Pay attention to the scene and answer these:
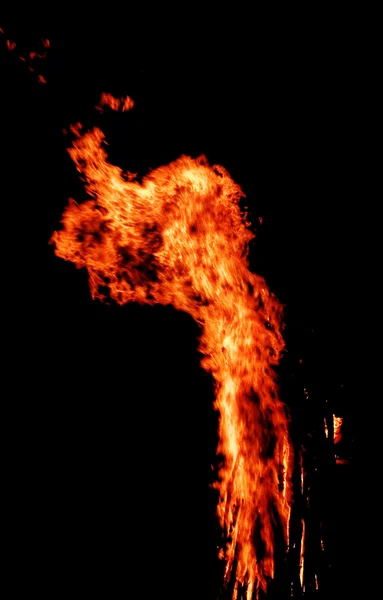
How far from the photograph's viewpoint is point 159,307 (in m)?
3.44

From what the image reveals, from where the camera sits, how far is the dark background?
2.52m

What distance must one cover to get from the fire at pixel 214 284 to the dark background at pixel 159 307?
17 cm

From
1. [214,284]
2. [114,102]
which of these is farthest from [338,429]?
[114,102]

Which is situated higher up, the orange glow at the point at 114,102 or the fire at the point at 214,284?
the orange glow at the point at 114,102

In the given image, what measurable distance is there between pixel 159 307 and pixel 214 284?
2.59 feet

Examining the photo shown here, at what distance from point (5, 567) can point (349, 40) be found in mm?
5290

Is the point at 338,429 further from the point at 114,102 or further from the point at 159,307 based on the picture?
the point at 114,102

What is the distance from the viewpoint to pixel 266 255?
3.60m

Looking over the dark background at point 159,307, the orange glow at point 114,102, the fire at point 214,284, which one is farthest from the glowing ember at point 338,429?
the orange glow at point 114,102

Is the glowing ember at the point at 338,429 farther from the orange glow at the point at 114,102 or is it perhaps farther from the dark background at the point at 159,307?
the orange glow at the point at 114,102

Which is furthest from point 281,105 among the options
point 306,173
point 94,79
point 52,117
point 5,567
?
point 5,567

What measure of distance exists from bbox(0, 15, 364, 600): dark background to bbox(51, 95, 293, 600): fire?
17 centimetres

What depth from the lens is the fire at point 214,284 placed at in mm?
2578

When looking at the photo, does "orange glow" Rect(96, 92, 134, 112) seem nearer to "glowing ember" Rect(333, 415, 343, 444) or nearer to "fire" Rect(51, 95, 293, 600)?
"fire" Rect(51, 95, 293, 600)
